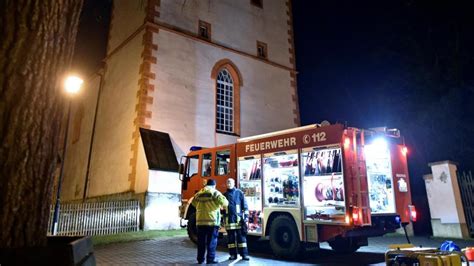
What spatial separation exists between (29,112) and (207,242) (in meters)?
5.80

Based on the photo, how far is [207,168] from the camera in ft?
34.2

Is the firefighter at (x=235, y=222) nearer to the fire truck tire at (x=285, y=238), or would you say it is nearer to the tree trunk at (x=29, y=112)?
the fire truck tire at (x=285, y=238)

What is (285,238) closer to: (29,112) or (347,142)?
(347,142)

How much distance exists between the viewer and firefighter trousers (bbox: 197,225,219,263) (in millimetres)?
7395

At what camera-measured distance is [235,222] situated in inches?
313

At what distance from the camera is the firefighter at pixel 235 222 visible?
309 inches

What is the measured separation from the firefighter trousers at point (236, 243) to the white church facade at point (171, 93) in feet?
20.1

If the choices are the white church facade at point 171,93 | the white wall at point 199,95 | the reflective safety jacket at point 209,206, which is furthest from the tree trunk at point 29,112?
the white wall at point 199,95

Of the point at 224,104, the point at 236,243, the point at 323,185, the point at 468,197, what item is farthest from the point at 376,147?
the point at 224,104

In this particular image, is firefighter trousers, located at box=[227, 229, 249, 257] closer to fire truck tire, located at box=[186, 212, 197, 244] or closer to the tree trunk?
fire truck tire, located at box=[186, 212, 197, 244]

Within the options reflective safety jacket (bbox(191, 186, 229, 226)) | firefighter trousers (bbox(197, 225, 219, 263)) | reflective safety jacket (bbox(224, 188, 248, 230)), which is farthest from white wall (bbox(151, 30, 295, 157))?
firefighter trousers (bbox(197, 225, 219, 263))

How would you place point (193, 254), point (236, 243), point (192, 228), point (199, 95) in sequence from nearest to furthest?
point (236, 243) → point (193, 254) → point (192, 228) → point (199, 95)

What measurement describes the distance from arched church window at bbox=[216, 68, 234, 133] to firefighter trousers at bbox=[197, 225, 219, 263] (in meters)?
10.4

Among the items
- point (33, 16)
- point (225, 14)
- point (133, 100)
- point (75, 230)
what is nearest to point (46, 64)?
point (33, 16)
